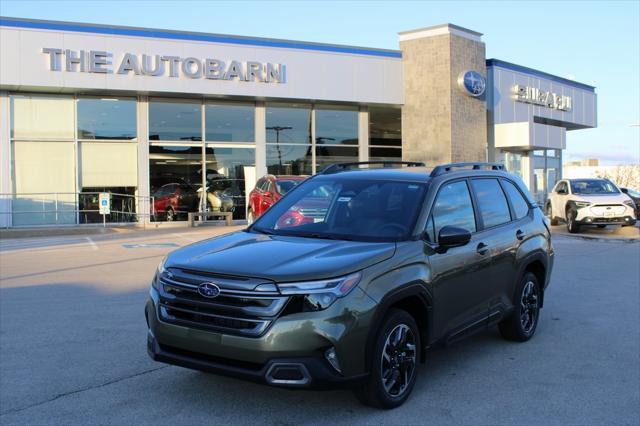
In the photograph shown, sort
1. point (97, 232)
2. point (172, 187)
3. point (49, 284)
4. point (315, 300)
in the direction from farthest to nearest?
point (172, 187)
point (97, 232)
point (49, 284)
point (315, 300)

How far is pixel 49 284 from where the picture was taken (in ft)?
32.7

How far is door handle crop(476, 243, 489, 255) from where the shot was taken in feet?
18.3

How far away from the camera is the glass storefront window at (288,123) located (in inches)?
1003

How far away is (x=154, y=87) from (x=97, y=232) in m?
5.41

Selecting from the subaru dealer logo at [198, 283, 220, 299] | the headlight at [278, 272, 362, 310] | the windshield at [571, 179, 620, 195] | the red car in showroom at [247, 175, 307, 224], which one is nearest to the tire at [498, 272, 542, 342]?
the headlight at [278, 272, 362, 310]

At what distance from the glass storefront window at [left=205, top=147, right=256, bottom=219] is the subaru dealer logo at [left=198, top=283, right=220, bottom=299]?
66.5ft

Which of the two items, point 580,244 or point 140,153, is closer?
point 580,244

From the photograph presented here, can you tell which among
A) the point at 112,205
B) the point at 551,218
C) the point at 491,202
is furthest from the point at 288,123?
the point at 491,202

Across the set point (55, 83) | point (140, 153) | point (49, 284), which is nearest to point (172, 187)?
point (140, 153)

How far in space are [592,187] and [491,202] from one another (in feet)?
50.4

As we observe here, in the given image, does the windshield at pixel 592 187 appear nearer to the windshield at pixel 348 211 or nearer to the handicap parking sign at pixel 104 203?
the handicap parking sign at pixel 104 203

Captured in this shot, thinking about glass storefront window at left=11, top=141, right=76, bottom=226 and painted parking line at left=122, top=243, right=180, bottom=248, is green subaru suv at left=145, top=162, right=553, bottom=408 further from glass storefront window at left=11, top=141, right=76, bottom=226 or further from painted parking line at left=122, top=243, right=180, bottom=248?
glass storefront window at left=11, top=141, right=76, bottom=226

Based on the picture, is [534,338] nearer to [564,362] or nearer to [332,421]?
[564,362]


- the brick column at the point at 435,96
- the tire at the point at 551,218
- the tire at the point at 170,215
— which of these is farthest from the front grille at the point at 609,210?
the tire at the point at 170,215
